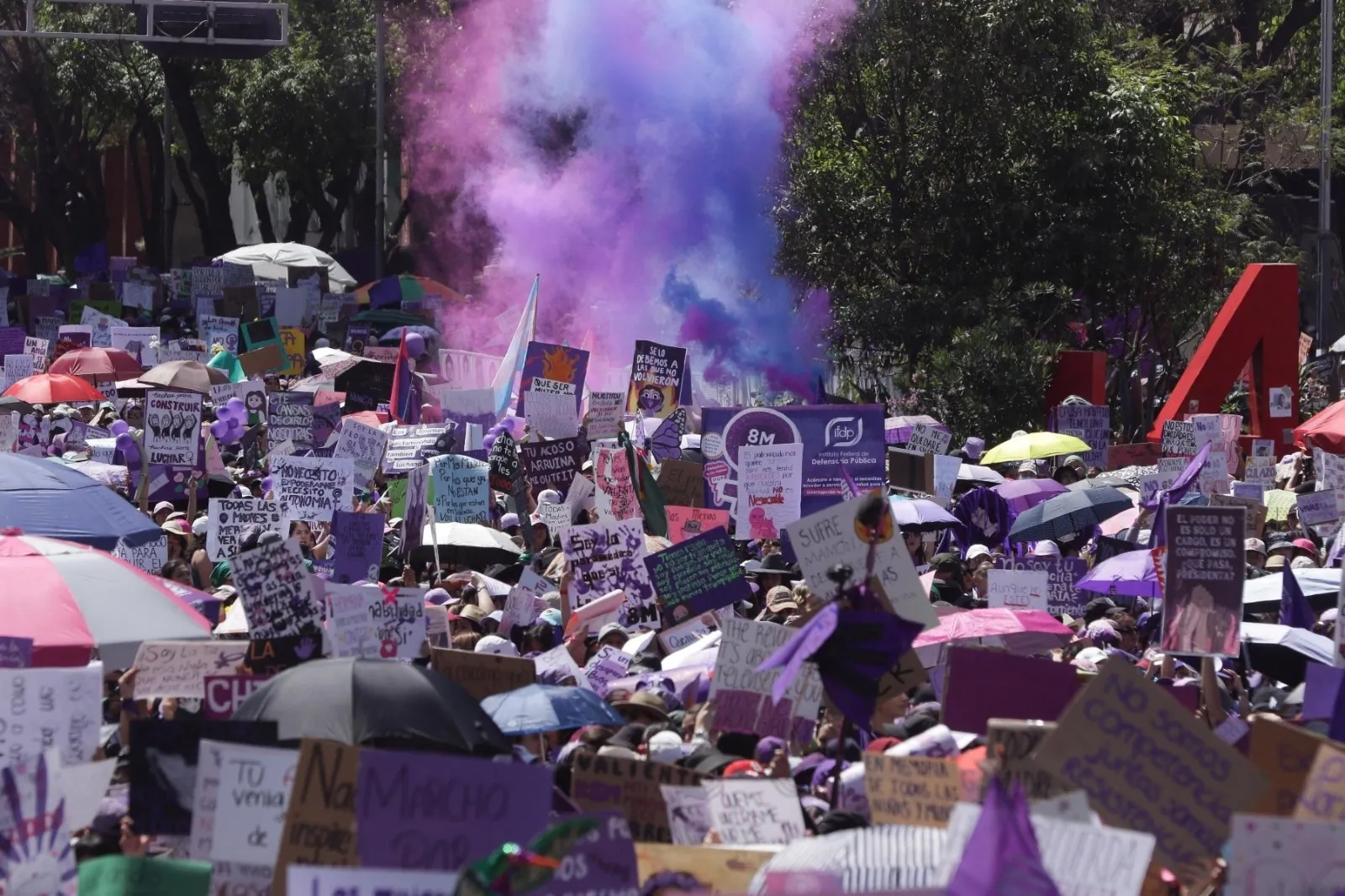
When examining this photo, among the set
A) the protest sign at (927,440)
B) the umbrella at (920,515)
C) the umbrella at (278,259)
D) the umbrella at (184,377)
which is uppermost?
the umbrella at (278,259)

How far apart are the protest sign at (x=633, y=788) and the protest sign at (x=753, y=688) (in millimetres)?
995

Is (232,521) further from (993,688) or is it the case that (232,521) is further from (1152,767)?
(1152,767)

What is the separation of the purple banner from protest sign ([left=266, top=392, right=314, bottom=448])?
4448mm

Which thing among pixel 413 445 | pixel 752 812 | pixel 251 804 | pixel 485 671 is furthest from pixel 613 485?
pixel 251 804

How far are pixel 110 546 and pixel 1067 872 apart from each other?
23.2 ft

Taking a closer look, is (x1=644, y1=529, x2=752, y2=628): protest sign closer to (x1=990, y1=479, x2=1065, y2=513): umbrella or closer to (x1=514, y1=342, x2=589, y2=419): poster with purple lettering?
(x1=990, y1=479, x2=1065, y2=513): umbrella

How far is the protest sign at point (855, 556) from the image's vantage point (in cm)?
768

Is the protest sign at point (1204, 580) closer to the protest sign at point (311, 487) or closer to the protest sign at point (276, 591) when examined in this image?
the protest sign at point (276, 591)

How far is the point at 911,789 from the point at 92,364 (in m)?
18.0

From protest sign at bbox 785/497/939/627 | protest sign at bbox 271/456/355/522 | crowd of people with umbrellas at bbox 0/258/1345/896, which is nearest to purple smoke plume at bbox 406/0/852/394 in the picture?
crowd of people with umbrellas at bbox 0/258/1345/896

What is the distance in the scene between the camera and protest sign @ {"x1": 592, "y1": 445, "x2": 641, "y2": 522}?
13008 millimetres

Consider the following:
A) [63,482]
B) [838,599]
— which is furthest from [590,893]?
[63,482]

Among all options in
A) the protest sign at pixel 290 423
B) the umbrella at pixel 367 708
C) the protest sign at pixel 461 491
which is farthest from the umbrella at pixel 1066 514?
the umbrella at pixel 367 708

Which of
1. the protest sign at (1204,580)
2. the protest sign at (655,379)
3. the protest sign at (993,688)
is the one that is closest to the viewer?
the protest sign at (993,688)
